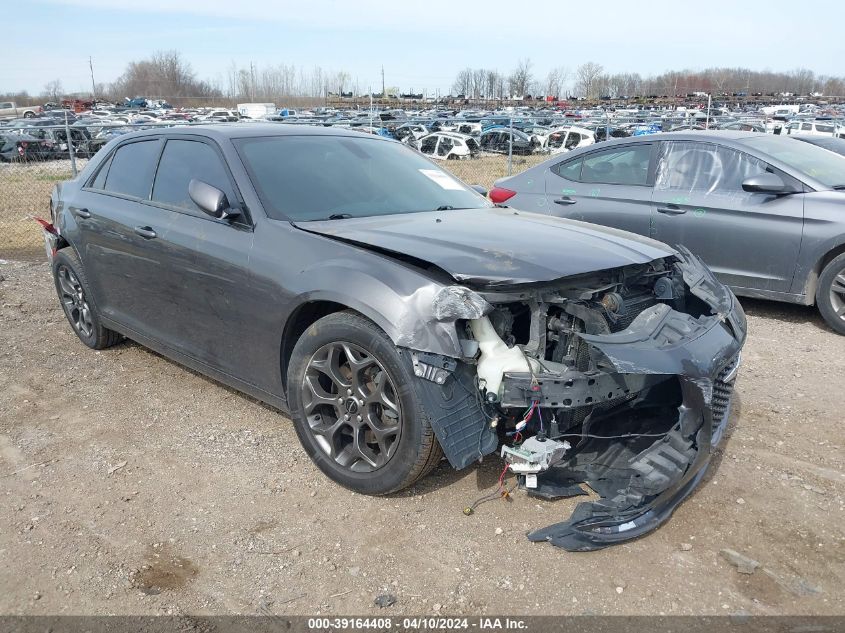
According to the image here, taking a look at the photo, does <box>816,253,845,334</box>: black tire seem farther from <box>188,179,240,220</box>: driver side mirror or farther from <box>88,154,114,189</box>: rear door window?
<box>88,154,114,189</box>: rear door window

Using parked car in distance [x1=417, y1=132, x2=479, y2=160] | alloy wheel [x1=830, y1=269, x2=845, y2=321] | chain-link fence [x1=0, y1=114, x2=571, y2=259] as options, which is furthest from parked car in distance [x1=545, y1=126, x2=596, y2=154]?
alloy wheel [x1=830, y1=269, x2=845, y2=321]

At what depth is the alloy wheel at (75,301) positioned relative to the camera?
5242mm

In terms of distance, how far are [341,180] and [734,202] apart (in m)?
3.74

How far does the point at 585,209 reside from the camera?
264 inches

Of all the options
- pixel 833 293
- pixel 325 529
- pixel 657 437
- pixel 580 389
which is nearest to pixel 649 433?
pixel 657 437

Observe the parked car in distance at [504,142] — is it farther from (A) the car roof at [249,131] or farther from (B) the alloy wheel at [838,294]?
(A) the car roof at [249,131]

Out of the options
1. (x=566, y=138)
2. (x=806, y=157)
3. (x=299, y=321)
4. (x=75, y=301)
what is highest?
(x=806, y=157)

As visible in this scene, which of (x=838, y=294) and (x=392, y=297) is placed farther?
(x=838, y=294)

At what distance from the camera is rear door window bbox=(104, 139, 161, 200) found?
4.43m

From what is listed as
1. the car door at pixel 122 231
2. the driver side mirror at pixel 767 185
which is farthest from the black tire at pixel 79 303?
the driver side mirror at pixel 767 185

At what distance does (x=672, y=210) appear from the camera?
6.22m

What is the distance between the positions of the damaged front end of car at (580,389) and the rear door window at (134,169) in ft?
8.39

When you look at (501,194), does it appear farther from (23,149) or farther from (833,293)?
(23,149)

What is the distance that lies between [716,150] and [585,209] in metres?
1.26
